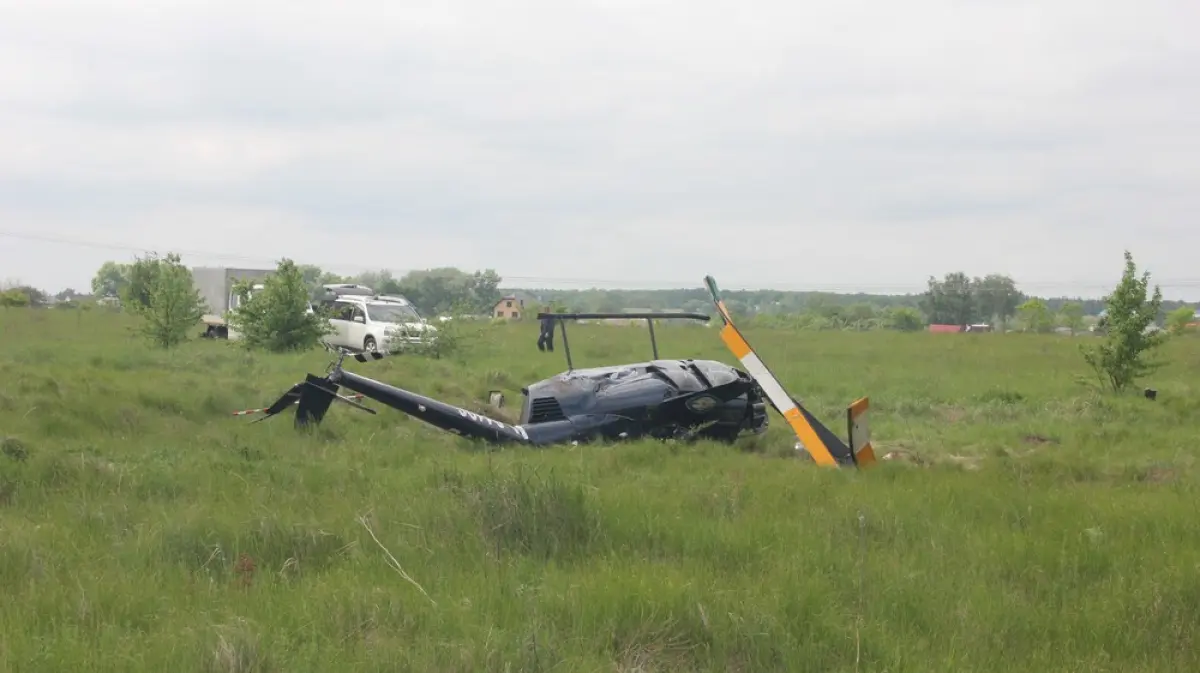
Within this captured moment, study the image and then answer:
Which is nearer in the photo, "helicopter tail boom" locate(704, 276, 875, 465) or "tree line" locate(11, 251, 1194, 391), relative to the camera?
"helicopter tail boom" locate(704, 276, 875, 465)

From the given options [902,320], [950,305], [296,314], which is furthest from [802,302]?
[950,305]

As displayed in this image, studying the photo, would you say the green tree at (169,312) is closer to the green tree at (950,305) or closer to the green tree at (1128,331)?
the green tree at (1128,331)

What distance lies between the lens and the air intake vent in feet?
31.6

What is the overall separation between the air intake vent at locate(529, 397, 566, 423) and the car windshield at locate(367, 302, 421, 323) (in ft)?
49.8

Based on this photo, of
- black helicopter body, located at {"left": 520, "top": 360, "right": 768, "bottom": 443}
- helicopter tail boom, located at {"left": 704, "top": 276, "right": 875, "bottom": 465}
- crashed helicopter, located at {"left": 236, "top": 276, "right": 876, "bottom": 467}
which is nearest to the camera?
helicopter tail boom, located at {"left": 704, "top": 276, "right": 875, "bottom": 465}

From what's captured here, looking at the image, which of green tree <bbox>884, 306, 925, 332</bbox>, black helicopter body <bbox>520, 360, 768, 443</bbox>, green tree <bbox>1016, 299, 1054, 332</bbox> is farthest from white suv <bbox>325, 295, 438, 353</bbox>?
green tree <bbox>1016, 299, 1054, 332</bbox>

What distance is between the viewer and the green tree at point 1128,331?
15188 mm

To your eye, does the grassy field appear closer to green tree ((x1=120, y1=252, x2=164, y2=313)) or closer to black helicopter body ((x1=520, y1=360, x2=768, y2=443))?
black helicopter body ((x1=520, y1=360, x2=768, y2=443))

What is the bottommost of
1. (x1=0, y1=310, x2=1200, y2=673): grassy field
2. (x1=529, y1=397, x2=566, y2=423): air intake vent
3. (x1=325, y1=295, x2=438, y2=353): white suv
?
(x1=0, y1=310, x2=1200, y2=673): grassy field

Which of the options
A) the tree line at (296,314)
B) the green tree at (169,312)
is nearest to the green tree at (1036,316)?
the tree line at (296,314)

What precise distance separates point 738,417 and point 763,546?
4.52 meters

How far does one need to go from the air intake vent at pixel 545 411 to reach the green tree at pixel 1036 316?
4924 centimetres

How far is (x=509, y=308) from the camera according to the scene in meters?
36.5

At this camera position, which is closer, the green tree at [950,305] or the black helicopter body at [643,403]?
the black helicopter body at [643,403]
